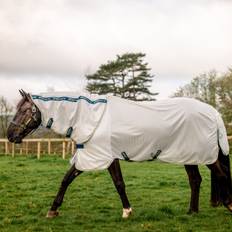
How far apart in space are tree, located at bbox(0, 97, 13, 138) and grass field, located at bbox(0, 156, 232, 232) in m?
32.1

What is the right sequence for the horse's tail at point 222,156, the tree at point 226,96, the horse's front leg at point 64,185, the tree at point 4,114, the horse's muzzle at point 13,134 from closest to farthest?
the horse's front leg at point 64,185 → the horse's muzzle at point 13,134 → the horse's tail at point 222,156 → the tree at point 226,96 → the tree at point 4,114

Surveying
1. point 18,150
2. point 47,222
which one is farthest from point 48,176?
point 18,150

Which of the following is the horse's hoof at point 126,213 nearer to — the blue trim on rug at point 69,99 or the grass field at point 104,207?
the grass field at point 104,207

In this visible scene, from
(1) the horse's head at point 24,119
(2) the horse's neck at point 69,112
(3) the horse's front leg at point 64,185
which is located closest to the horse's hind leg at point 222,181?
(2) the horse's neck at point 69,112

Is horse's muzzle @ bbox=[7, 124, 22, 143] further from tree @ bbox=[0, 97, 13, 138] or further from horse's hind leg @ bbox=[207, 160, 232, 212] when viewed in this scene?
tree @ bbox=[0, 97, 13, 138]

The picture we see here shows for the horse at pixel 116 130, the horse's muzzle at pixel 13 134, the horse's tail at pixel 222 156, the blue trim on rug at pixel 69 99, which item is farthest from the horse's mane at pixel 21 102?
the horse's tail at pixel 222 156

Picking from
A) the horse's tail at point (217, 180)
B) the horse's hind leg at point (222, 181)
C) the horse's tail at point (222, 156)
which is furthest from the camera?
the horse's tail at point (222, 156)

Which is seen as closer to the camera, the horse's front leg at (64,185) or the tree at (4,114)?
the horse's front leg at (64,185)

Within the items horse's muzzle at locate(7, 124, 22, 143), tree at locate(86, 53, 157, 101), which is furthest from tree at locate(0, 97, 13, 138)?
horse's muzzle at locate(7, 124, 22, 143)

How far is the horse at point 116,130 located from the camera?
8.32 m

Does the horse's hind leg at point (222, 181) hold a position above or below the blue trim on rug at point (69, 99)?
below

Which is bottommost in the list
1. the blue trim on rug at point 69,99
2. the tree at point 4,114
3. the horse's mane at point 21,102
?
the tree at point 4,114

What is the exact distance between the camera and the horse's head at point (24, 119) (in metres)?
8.45

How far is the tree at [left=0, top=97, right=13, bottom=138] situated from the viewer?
47312 mm
